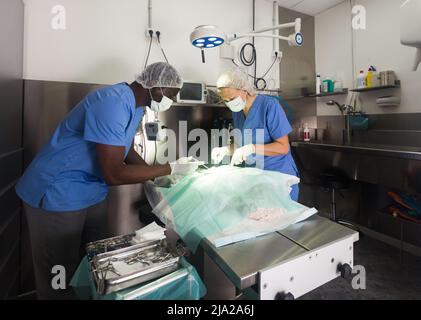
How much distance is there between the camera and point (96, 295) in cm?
70

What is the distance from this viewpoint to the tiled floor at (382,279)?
174 cm

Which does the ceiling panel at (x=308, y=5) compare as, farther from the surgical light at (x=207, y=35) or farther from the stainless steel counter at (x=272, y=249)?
the stainless steel counter at (x=272, y=249)

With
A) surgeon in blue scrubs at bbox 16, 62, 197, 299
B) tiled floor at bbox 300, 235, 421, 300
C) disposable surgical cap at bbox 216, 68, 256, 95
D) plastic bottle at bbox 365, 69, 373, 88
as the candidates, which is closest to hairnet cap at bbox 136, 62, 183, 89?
surgeon in blue scrubs at bbox 16, 62, 197, 299

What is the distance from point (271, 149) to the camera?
4.97ft

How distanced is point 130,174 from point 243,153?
719 millimetres

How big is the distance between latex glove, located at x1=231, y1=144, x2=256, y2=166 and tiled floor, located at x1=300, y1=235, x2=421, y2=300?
1.05 m

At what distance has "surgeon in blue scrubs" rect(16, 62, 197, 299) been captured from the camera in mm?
1061

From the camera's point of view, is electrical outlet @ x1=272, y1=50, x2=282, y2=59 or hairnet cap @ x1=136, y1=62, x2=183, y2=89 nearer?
hairnet cap @ x1=136, y1=62, x2=183, y2=89

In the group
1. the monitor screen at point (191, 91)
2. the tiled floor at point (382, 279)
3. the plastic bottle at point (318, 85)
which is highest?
the plastic bottle at point (318, 85)

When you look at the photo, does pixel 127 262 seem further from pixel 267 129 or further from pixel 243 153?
pixel 267 129

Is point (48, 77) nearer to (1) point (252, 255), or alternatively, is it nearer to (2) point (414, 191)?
(1) point (252, 255)

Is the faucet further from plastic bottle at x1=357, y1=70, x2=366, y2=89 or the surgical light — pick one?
the surgical light

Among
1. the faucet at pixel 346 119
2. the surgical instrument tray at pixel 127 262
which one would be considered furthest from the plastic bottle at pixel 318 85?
the surgical instrument tray at pixel 127 262
